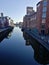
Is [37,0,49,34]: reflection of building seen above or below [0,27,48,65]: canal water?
above

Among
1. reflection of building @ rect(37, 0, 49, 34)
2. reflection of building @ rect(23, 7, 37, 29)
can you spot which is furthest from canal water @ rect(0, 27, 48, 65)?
reflection of building @ rect(23, 7, 37, 29)

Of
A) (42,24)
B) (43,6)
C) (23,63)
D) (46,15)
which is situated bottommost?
(23,63)

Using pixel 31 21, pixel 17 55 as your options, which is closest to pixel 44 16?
pixel 17 55

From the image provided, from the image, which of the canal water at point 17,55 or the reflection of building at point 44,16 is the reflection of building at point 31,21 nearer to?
the reflection of building at point 44,16

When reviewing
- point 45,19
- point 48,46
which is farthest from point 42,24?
point 48,46

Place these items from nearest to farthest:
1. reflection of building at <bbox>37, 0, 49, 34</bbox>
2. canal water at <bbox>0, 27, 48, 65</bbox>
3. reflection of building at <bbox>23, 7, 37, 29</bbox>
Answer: canal water at <bbox>0, 27, 48, 65</bbox> < reflection of building at <bbox>37, 0, 49, 34</bbox> < reflection of building at <bbox>23, 7, 37, 29</bbox>

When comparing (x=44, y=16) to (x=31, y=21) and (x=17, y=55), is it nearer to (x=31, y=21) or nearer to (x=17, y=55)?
(x=17, y=55)

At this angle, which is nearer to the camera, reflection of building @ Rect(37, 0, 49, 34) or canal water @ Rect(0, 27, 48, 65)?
canal water @ Rect(0, 27, 48, 65)

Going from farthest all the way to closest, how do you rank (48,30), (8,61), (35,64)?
(48,30)
(8,61)
(35,64)

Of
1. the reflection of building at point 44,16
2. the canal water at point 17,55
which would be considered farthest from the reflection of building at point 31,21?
the canal water at point 17,55

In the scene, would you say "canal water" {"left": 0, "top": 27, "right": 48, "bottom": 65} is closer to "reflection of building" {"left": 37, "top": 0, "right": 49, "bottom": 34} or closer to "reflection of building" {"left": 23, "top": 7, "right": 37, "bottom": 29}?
"reflection of building" {"left": 37, "top": 0, "right": 49, "bottom": 34}

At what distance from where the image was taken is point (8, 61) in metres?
24.5

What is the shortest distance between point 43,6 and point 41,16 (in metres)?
4.36

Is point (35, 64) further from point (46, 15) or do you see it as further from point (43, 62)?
point (46, 15)
